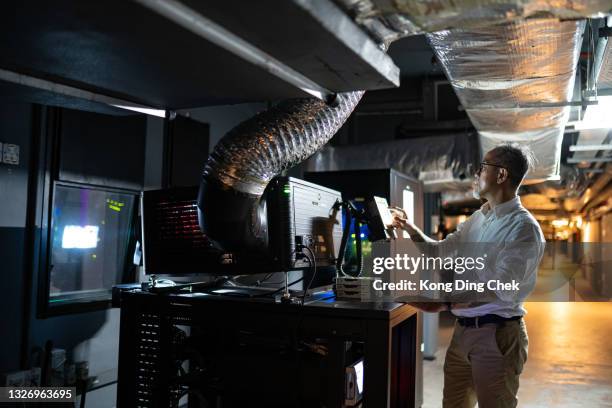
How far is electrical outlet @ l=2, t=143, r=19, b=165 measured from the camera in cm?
243

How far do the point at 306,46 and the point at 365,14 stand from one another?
14 centimetres

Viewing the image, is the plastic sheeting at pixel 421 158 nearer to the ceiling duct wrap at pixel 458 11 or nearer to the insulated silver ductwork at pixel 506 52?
the insulated silver ductwork at pixel 506 52

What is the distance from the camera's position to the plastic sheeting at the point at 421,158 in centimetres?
479

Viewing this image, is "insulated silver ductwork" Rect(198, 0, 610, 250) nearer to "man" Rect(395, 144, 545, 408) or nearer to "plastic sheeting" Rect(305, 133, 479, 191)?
"man" Rect(395, 144, 545, 408)

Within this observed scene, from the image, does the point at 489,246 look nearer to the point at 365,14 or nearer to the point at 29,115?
the point at 365,14

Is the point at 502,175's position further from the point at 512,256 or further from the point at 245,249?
the point at 245,249

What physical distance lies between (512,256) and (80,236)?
7.45 feet

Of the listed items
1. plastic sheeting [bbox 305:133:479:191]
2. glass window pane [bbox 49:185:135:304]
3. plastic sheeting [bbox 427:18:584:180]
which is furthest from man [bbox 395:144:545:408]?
plastic sheeting [bbox 305:133:479:191]

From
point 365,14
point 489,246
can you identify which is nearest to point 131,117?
point 489,246

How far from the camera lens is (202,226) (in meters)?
1.74

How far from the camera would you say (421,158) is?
4.95m

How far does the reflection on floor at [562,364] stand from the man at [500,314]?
1.65 m

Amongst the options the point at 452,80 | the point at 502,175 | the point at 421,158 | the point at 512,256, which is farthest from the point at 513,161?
the point at 421,158

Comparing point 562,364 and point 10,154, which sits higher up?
point 10,154
